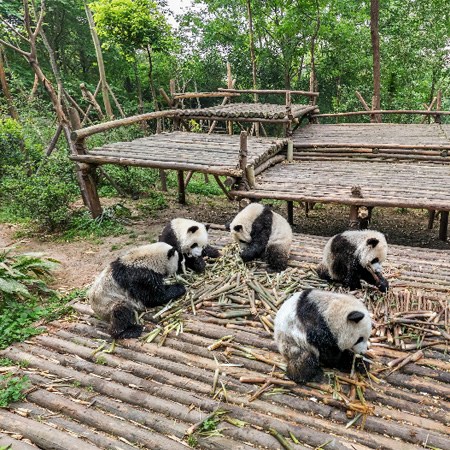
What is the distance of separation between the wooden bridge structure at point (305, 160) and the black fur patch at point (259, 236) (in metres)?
2.11

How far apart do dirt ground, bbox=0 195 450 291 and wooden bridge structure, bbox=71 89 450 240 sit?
2.56ft

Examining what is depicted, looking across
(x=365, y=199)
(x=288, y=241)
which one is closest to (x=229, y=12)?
(x=365, y=199)

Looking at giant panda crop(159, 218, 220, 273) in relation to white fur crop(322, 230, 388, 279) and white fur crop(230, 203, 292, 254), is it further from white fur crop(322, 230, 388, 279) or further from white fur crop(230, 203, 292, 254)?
white fur crop(322, 230, 388, 279)

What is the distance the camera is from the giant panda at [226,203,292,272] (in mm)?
5246

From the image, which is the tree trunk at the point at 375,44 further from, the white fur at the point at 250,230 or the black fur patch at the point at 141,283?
the black fur patch at the point at 141,283

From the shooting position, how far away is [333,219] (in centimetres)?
1276

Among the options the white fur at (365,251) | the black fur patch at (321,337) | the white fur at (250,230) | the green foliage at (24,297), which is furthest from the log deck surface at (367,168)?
the black fur patch at (321,337)

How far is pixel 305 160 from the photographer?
1115cm

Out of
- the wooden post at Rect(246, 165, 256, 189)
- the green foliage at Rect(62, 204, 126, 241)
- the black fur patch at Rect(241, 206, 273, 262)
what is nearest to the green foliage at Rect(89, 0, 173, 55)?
the green foliage at Rect(62, 204, 126, 241)

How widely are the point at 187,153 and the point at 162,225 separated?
2.19 m

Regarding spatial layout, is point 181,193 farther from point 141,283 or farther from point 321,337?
point 321,337

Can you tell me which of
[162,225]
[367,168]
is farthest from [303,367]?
[162,225]

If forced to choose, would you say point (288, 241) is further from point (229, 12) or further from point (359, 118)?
point (229, 12)

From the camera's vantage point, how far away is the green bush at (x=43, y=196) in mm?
9430
